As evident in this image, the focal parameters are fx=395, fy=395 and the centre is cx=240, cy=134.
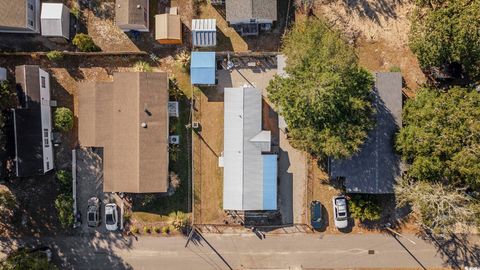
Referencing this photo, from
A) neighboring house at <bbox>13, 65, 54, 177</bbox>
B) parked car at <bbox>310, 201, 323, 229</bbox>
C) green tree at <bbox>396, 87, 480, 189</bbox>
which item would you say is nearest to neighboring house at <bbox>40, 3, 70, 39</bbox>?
neighboring house at <bbox>13, 65, 54, 177</bbox>

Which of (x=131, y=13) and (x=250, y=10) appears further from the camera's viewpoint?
(x=131, y=13)

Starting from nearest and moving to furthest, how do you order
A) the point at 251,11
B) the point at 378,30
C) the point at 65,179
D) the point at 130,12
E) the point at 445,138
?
the point at 445,138 → the point at 251,11 → the point at 130,12 → the point at 65,179 → the point at 378,30

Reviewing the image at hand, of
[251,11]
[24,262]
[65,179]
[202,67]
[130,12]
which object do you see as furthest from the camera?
[65,179]

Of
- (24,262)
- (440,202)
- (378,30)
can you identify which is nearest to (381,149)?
(440,202)

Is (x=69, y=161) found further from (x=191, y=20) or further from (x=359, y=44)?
(x=359, y=44)

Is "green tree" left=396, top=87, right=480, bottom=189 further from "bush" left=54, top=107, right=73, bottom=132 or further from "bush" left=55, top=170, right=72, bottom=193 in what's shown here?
"bush" left=55, top=170, right=72, bottom=193

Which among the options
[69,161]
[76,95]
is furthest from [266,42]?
[69,161]

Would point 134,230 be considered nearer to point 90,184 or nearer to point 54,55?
point 90,184
